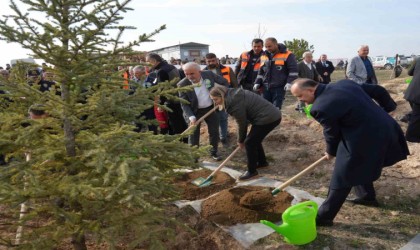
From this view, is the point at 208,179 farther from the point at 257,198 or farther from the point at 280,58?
the point at 280,58

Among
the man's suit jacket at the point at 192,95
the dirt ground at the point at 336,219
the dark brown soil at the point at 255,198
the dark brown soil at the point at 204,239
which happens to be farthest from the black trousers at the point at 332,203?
the man's suit jacket at the point at 192,95

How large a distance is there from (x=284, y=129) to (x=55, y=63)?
17.9 feet

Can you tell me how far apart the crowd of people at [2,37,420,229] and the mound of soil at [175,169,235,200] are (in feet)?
1.15

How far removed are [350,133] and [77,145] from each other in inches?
99.7

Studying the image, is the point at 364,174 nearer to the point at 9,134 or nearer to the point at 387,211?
the point at 387,211

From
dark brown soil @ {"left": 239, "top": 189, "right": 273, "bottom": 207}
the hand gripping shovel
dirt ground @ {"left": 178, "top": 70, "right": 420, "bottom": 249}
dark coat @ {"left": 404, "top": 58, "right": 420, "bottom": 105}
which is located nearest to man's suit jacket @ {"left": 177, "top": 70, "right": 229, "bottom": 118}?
the hand gripping shovel

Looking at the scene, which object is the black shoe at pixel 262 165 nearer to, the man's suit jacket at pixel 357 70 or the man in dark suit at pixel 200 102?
the man in dark suit at pixel 200 102

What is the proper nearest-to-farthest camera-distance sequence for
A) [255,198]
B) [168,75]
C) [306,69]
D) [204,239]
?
1. [204,239]
2. [255,198]
3. [168,75]
4. [306,69]

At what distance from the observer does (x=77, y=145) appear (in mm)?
2533

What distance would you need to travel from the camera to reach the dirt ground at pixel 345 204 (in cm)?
324

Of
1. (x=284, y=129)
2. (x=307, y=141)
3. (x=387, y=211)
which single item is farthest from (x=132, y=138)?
(x=284, y=129)

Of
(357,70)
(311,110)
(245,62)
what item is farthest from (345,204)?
(245,62)

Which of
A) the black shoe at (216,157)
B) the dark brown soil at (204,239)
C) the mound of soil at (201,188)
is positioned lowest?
the dark brown soil at (204,239)

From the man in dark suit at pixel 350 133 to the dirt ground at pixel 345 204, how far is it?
32 centimetres
